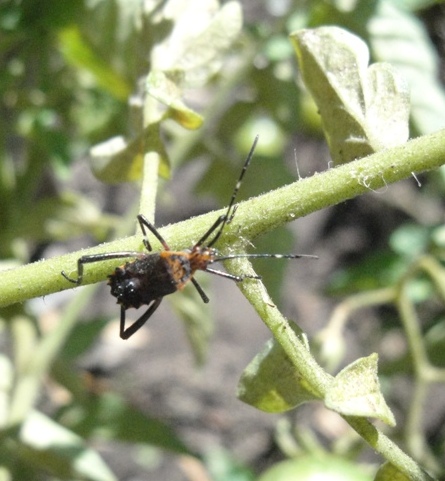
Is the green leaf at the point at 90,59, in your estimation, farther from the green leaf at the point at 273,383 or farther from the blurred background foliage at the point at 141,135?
the green leaf at the point at 273,383

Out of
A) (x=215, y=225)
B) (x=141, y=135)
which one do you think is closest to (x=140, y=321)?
(x=141, y=135)

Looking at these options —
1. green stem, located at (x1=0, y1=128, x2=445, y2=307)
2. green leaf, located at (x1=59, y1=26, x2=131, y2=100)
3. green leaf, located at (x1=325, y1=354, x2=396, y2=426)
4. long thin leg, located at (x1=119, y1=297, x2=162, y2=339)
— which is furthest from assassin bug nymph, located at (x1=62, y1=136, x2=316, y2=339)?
green leaf, located at (x1=59, y1=26, x2=131, y2=100)

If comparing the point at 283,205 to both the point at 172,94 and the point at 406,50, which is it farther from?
the point at 406,50

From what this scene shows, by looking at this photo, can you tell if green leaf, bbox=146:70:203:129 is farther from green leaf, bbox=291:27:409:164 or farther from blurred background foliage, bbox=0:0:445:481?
green leaf, bbox=291:27:409:164

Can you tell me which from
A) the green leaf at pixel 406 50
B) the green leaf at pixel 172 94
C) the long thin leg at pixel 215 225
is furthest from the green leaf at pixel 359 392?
the green leaf at pixel 406 50

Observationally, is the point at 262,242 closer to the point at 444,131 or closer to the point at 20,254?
the point at 20,254

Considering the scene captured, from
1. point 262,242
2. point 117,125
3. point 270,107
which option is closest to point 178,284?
point 262,242
